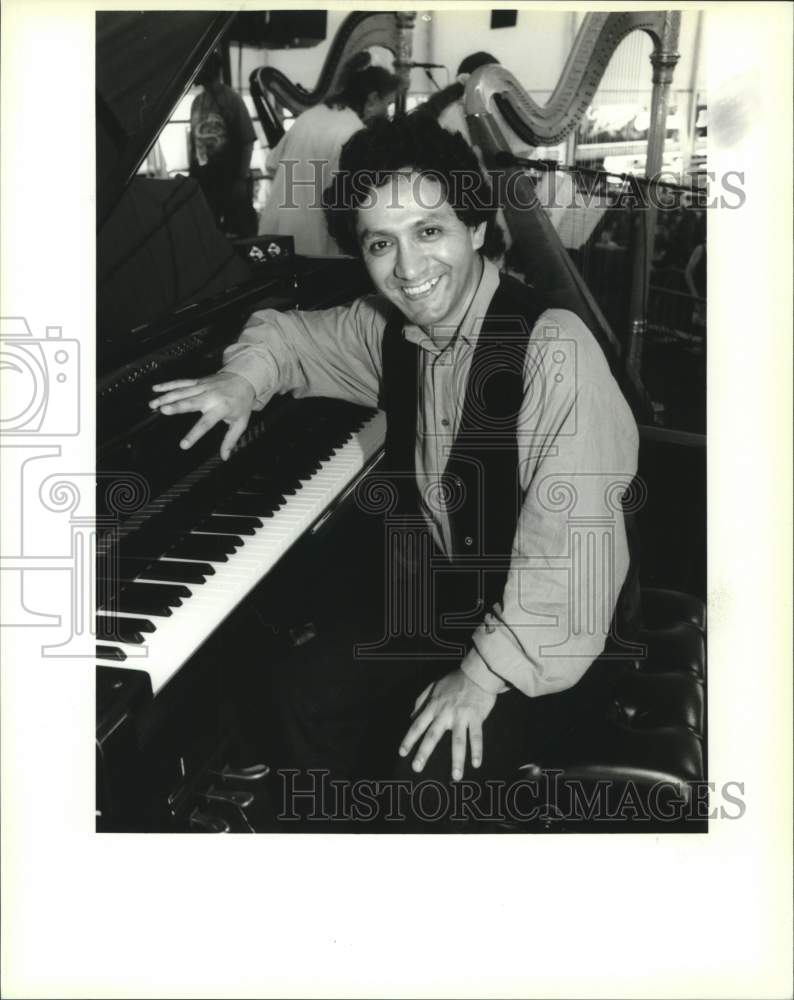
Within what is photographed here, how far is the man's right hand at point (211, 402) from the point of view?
1.44 metres

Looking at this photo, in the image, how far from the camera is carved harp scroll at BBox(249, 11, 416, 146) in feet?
6.09

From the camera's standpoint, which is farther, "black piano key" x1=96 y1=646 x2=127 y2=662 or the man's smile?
the man's smile

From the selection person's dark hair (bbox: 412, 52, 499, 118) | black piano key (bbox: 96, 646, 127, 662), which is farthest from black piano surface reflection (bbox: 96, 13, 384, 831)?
person's dark hair (bbox: 412, 52, 499, 118)

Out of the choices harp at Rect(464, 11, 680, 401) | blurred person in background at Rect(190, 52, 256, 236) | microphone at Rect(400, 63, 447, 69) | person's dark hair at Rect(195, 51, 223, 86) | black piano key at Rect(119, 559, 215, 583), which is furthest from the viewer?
person's dark hair at Rect(195, 51, 223, 86)

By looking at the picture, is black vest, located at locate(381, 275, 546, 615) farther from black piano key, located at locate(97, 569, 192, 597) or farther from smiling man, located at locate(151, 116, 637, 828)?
black piano key, located at locate(97, 569, 192, 597)

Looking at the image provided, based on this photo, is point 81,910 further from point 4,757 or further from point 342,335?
point 342,335

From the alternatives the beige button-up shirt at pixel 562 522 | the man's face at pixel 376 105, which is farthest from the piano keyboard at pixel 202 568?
the man's face at pixel 376 105

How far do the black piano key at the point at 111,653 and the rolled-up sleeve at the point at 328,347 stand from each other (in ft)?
2.34

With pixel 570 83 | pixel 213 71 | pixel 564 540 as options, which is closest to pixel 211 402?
pixel 564 540

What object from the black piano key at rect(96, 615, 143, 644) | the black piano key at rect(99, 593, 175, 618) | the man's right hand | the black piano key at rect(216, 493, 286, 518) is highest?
the man's right hand

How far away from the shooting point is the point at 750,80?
136 cm

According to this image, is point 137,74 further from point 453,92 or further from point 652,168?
point 652,168

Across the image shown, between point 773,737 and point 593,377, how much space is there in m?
0.67

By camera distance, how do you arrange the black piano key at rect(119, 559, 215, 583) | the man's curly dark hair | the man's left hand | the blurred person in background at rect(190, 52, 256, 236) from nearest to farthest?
the black piano key at rect(119, 559, 215, 583)
the man's left hand
the man's curly dark hair
the blurred person in background at rect(190, 52, 256, 236)
